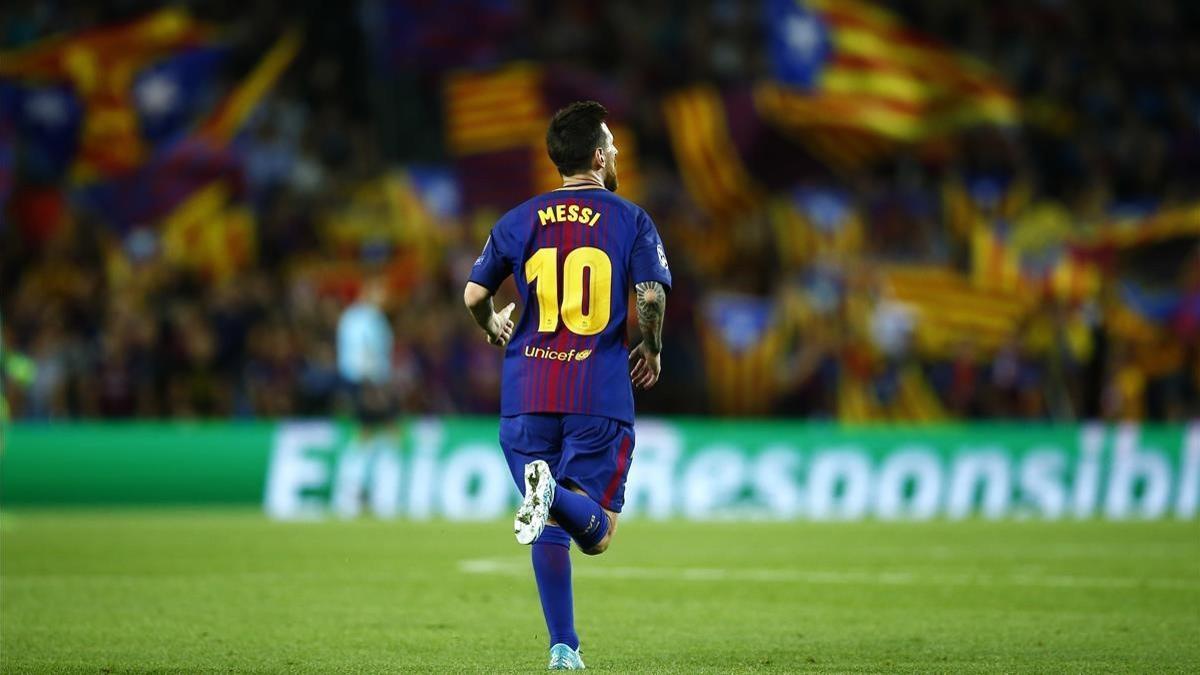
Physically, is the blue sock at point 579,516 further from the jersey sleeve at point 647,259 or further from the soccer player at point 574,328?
the jersey sleeve at point 647,259

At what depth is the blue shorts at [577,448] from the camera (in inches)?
277

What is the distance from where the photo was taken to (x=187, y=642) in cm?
813

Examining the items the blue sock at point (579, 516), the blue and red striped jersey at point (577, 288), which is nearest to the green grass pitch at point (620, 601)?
the blue sock at point (579, 516)

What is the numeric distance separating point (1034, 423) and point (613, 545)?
803cm

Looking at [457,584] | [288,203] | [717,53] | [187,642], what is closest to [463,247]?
[288,203]

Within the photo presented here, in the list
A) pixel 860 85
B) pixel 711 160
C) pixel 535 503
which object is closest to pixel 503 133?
pixel 711 160

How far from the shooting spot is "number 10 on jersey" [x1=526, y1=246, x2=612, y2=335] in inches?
278

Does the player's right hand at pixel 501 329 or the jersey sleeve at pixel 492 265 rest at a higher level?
the jersey sleeve at pixel 492 265

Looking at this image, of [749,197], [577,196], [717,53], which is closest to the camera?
[577,196]

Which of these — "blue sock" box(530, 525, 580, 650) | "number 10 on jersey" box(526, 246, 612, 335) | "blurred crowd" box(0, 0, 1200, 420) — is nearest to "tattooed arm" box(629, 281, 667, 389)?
"number 10 on jersey" box(526, 246, 612, 335)

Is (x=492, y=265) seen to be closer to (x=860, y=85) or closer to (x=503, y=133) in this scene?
(x=503, y=133)

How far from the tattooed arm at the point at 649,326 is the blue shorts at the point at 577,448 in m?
0.21

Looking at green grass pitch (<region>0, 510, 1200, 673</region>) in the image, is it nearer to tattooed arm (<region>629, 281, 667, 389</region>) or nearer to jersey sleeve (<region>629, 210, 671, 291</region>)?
tattooed arm (<region>629, 281, 667, 389</region>)

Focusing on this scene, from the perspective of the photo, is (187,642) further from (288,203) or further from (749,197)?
(749,197)
